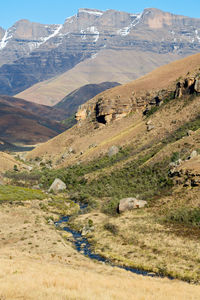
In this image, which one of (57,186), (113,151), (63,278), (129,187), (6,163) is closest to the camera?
(63,278)

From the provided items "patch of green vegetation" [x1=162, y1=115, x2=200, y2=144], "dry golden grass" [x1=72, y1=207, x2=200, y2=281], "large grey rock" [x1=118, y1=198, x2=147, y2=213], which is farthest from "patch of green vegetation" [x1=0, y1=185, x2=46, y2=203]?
"patch of green vegetation" [x1=162, y1=115, x2=200, y2=144]

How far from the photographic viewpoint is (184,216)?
51.5 metres

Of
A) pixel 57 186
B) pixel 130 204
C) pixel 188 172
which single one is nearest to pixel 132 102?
pixel 57 186

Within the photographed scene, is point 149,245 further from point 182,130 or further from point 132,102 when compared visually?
point 132,102

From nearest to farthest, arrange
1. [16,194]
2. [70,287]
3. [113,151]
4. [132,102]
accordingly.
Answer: [70,287]
[16,194]
[113,151]
[132,102]

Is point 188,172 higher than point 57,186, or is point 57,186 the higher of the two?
point 188,172

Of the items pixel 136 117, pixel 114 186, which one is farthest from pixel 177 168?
pixel 136 117

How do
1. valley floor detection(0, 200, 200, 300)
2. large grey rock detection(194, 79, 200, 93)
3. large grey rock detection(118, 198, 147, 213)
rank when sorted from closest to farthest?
valley floor detection(0, 200, 200, 300), large grey rock detection(118, 198, 147, 213), large grey rock detection(194, 79, 200, 93)

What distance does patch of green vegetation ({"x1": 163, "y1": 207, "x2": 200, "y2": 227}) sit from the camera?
50219mm

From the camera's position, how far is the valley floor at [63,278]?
71.0 ft

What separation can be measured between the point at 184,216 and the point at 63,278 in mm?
29660

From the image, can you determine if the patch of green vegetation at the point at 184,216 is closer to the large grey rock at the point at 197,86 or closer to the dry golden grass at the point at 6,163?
the large grey rock at the point at 197,86

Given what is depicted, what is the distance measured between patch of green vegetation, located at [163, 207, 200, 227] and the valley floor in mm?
14974

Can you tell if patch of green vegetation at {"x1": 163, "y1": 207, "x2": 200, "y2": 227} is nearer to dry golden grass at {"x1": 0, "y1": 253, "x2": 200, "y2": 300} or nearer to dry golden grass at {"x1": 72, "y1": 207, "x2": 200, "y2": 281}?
dry golden grass at {"x1": 72, "y1": 207, "x2": 200, "y2": 281}
